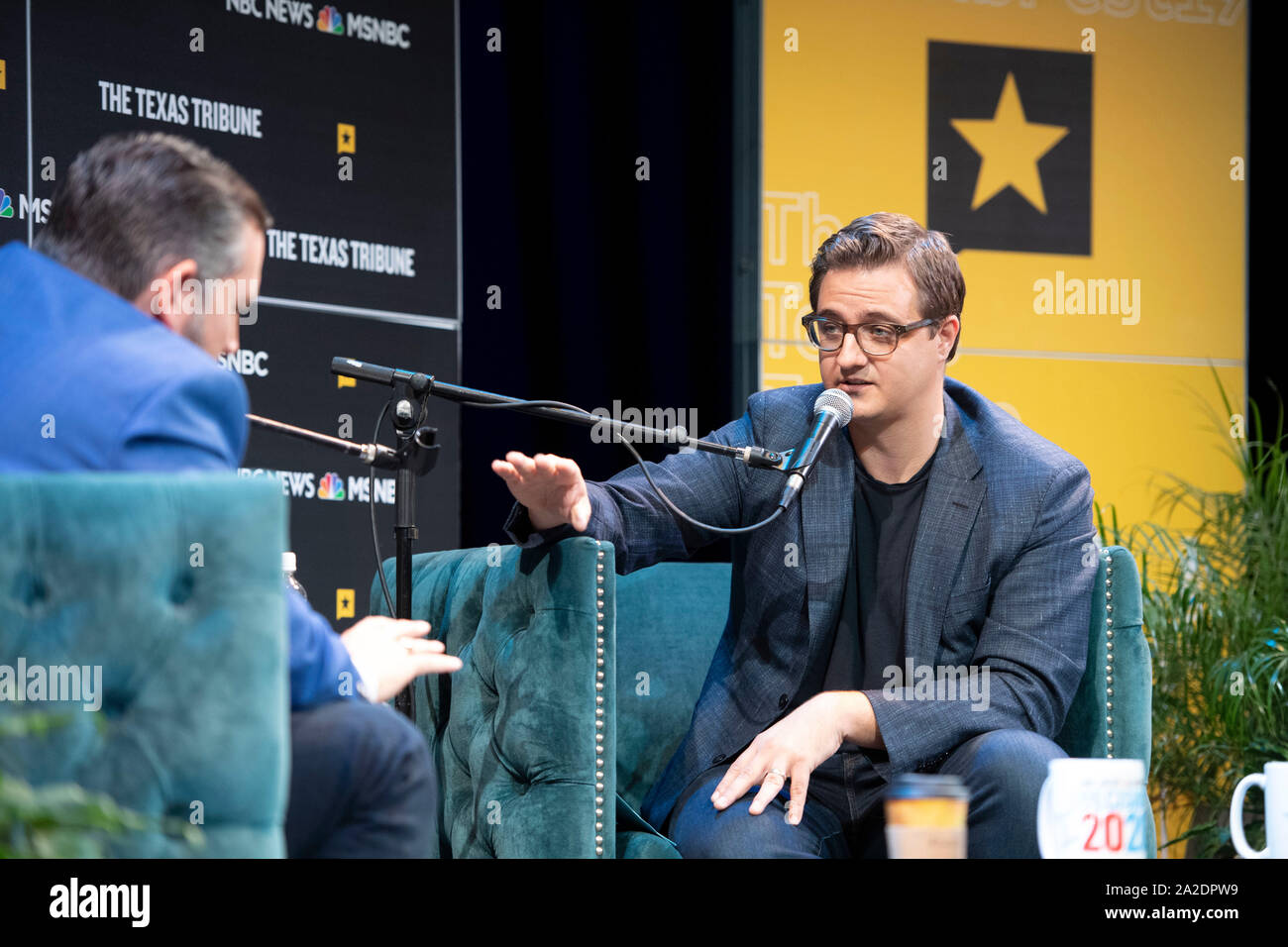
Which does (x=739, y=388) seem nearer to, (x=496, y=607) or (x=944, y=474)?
(x=944, y=474)

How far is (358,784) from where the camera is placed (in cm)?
142

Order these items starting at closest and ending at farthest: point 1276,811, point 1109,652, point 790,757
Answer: point 1276,811 → point 790,757 → point 1109,652

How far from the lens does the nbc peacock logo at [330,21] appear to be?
362 cm

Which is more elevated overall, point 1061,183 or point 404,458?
point 1061,183

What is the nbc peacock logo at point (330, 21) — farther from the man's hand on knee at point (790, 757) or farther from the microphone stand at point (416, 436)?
the man's hand on knee at point (790, 757)

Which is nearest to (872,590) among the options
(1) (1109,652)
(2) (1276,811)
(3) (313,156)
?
(1) (1109,652)

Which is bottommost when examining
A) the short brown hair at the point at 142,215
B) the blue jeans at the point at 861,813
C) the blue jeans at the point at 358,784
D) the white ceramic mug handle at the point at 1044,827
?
the blue jeans at the point at 861,813

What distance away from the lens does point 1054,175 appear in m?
4.31

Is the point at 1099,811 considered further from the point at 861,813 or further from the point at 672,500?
the point at 672,500

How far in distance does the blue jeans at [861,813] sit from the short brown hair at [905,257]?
76 centimetres

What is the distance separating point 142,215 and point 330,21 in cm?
226

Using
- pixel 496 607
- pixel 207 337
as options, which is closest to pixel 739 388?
pixel 496 607

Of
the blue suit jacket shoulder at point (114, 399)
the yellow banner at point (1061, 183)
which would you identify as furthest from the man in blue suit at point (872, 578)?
the yellow banner at point (1061, 183)
